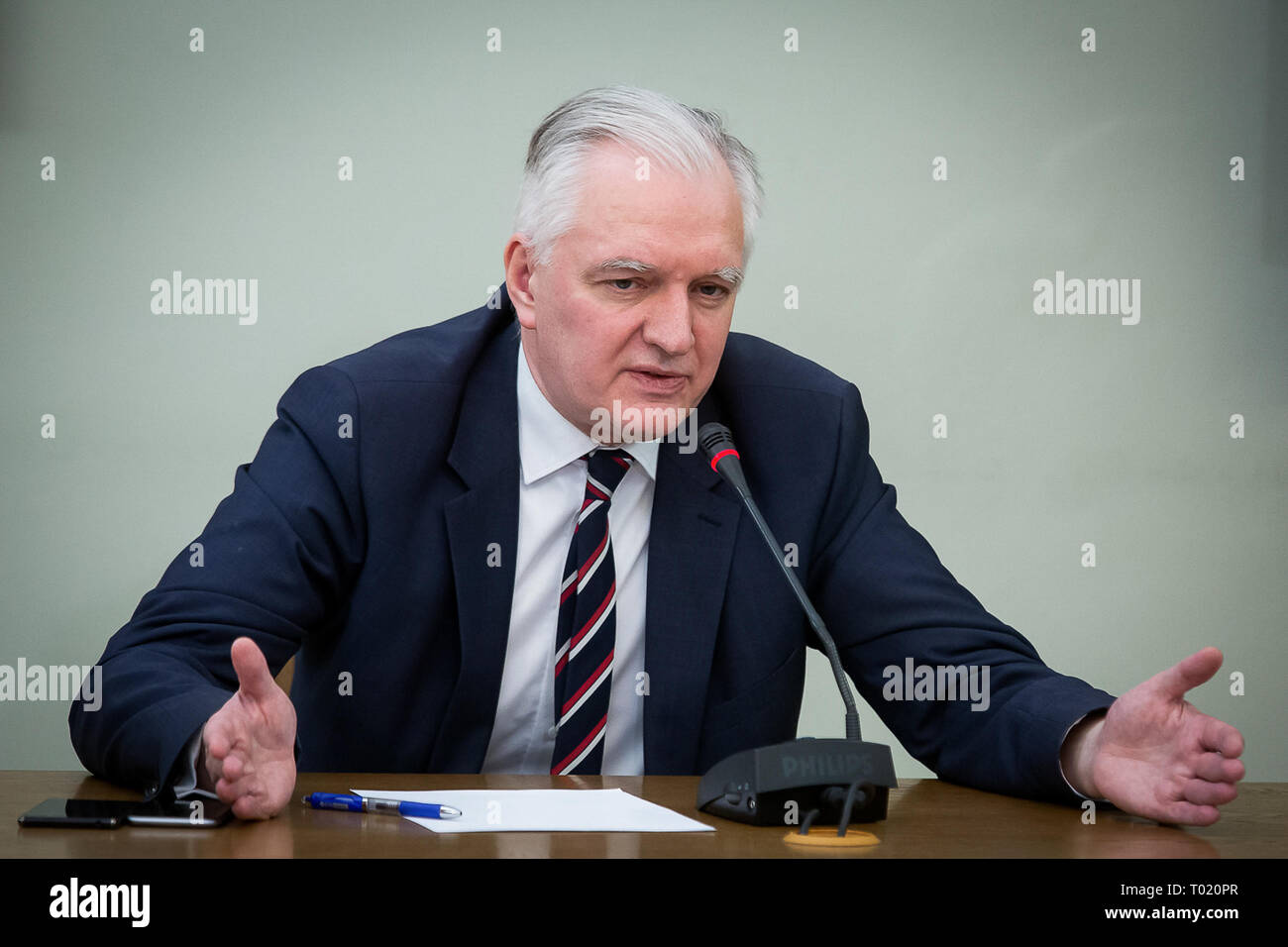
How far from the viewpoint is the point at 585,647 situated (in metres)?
1.64

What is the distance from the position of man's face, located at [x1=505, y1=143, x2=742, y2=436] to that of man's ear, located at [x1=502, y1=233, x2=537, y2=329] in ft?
0.20

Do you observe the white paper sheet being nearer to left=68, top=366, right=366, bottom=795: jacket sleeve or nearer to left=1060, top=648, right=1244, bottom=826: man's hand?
left=68, top=366, right=366, bottom=795: jacket sleeve

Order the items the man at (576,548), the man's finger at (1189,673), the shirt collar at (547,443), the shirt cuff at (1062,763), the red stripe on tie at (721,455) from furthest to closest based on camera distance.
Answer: the shirt collar at (547,443), the man at (576,548), the red stripe on tie at (721,455), the shirt cuff at (1062,763), the man's finger at (1189,673)

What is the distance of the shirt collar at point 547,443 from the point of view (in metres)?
1.74

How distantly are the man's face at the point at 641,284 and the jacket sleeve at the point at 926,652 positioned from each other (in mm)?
301

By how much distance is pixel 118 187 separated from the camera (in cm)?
313

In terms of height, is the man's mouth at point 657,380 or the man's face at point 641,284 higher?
the man's face at point 641,284

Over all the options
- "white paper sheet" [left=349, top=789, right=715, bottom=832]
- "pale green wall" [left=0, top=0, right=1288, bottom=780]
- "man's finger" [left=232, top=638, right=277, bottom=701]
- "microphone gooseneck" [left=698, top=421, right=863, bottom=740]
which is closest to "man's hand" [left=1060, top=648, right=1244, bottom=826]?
"microphone gooseneck" [left=698, top=421, right=863, bottom=740]

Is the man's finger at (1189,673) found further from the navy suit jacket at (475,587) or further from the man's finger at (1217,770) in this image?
the navy suit jacket at (475,587)

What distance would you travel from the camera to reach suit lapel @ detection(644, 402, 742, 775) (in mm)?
1665

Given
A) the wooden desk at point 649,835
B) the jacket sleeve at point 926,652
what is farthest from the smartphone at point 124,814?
the jacket sleeve at point 926,652
